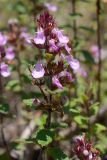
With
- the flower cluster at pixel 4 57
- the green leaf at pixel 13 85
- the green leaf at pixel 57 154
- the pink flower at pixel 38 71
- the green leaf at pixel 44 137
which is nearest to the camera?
the pink flower at pixel 38 71

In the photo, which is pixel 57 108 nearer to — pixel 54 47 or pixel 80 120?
pixel 54 47

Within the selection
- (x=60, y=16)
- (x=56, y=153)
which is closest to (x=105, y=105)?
(x=56, y=153)

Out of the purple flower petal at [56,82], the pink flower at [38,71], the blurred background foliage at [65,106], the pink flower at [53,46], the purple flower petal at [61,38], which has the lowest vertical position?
the blurred background foliage at [65,106]

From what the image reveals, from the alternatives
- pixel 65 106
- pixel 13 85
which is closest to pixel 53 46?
pixel 65 106

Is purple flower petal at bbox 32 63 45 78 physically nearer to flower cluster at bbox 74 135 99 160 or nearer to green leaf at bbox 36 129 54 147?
green leaf at bbox 36 129 54 147

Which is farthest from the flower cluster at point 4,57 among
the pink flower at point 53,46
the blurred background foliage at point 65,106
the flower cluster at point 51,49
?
the pink flower at point 53,46

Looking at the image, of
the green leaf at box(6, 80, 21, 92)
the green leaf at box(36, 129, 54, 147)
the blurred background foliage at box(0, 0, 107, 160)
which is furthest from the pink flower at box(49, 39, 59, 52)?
the green leaf at box(6, 80, 21, 92)

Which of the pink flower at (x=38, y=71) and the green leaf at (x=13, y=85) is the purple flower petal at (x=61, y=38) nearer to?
the pink flower at (x=38, y=71)

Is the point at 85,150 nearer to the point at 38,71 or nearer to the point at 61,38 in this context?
the point at 38,71
